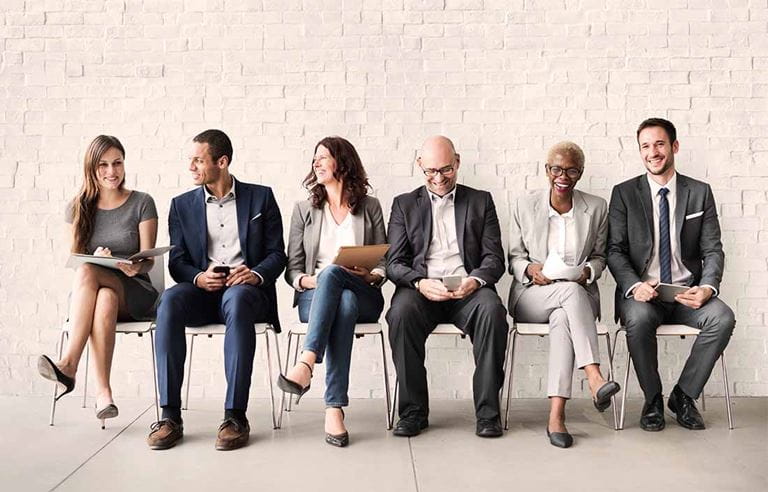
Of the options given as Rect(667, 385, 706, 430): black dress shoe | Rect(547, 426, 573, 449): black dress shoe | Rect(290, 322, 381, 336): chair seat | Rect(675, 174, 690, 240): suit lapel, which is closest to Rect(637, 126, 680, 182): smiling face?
Rect(675, 174, 690, 240): suit lapel

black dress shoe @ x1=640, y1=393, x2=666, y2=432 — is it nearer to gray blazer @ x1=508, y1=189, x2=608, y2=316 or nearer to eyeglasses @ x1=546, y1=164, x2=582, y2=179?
gray blazer @ x1=508, y1=189, x2=608, y2=316

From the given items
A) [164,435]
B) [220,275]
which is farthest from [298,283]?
[164,435]

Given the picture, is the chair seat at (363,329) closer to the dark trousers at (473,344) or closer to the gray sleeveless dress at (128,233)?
the dark trousers at (473,344)

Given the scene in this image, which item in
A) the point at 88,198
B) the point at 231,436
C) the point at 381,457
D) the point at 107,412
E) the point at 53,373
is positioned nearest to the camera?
the point at 381,457

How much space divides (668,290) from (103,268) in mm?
2648

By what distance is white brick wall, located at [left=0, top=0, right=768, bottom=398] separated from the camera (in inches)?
188

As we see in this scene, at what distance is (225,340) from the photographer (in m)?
3.85

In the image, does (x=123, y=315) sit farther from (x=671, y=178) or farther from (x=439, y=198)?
(x=671, y=178)

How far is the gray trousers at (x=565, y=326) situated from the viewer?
3830 mm

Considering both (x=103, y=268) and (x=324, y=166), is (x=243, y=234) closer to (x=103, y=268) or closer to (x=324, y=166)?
(x=324, y=166)

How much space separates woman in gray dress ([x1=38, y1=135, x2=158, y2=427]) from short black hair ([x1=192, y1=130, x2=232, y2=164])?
42 cm

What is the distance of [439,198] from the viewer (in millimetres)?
4301

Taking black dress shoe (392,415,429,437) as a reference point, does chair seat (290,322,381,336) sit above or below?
above

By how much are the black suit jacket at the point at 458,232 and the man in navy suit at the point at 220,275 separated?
573 mm
